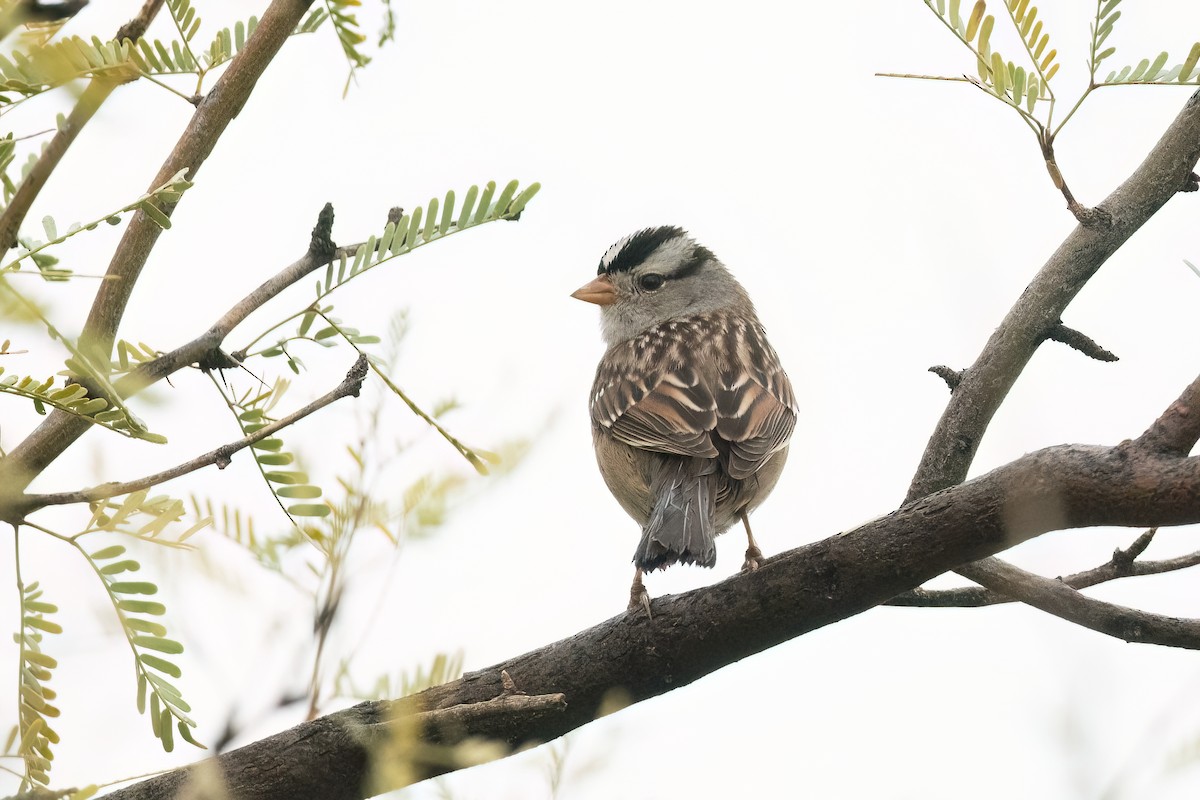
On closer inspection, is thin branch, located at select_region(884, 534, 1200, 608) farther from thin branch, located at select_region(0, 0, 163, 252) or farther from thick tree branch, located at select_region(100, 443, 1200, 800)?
thin branch, located at select_region(0, 0, 163, 252)

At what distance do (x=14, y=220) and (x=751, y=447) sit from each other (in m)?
4.02

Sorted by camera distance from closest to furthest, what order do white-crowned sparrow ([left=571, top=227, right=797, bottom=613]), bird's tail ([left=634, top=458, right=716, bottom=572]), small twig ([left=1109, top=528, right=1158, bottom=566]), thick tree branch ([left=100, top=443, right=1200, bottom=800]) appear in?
thick tree branch ([left=100, top=443, right=1200, bottom=800])
small twig ([left=1109, top=528, right=1158, bottom=566])
bird's tail ([left=634, top=458, right=716, bottom=572])
white-crowned sparrow ([left=571, top=227, right=797, bottom=613])

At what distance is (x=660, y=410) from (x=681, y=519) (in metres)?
0.86

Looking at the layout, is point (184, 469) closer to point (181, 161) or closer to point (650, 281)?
point (181, 161)

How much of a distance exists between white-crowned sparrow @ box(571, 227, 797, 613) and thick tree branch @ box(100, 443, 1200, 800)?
0.71m

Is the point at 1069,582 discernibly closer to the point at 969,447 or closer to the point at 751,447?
the point at 969,447

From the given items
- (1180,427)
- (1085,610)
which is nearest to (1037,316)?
(1085,610)

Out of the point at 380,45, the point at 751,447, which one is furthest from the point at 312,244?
the point at 751,447

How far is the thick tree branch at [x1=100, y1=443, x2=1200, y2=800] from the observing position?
2.61m

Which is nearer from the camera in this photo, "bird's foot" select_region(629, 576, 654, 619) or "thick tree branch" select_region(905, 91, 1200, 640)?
"thick tree branch" select_region(905, 91, 1200, 640)

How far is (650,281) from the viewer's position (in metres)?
7.61

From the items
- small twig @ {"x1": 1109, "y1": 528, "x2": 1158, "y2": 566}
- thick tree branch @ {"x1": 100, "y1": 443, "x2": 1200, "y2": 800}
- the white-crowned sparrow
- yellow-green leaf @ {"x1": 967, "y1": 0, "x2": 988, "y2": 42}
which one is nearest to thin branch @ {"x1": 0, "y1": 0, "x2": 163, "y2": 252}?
thick tree branch @ {"x1": 100, "y1": 443, "x2": 1200, "y2": 800}

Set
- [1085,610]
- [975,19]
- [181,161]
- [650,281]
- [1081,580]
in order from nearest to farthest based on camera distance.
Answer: [181,161] → [975,19] → [1085,610] → [1081,580] → [650,281]

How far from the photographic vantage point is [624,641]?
3.34m
